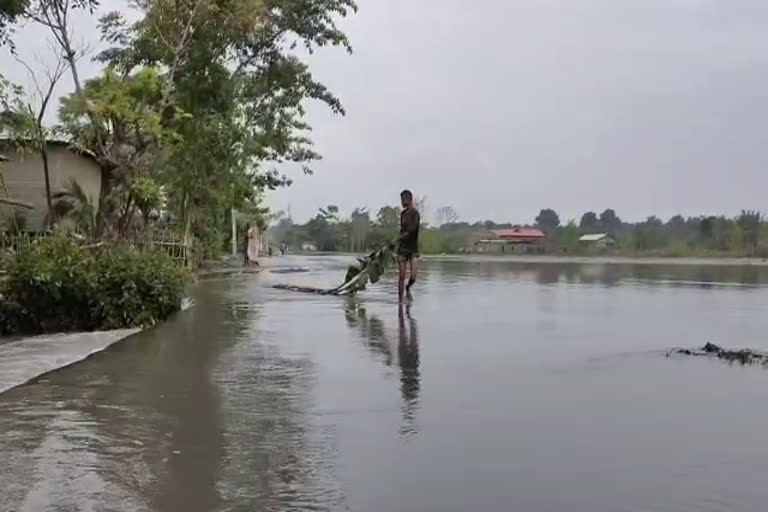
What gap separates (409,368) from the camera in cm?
703

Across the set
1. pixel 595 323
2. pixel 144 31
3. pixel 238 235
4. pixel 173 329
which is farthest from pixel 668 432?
pixel 238 235

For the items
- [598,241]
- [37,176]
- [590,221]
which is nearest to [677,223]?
[598,241]

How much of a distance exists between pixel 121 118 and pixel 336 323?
573 cm

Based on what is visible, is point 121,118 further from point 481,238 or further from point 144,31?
point 481,238

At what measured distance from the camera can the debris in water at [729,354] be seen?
7.31 m

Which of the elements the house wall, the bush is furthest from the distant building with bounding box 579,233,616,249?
the bush

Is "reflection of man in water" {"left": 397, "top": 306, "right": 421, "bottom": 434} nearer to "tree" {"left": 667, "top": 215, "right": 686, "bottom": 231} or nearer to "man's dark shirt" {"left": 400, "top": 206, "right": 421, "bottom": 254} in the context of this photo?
"man's dark shirt" {"left": 400, "top": 206, "right": 421, "bottom": 254}

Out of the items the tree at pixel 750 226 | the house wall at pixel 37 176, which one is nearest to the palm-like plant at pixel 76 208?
the house wall at pixel 37 176

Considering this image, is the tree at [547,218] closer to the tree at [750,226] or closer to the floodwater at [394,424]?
the tree at [750,226]

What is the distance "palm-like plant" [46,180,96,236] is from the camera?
15.3m

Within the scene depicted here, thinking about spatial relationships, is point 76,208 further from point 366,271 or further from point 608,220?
point 608,220

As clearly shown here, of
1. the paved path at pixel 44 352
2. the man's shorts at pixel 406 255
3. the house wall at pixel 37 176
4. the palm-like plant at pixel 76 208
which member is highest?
the house wall at pixel 37 176

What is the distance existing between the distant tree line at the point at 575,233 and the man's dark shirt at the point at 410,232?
1122 cm

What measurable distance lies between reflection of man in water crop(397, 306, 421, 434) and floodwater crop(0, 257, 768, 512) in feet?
0.09
